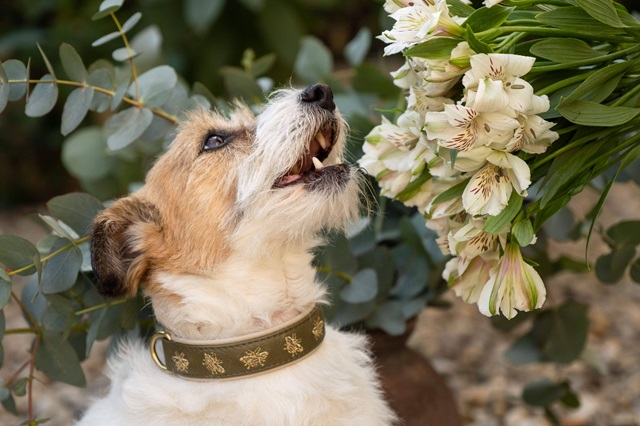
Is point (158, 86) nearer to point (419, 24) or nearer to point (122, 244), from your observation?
point (122, 244)

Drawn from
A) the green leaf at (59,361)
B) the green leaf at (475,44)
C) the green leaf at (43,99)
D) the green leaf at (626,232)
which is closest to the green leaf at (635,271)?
the green leaf at (626,232)

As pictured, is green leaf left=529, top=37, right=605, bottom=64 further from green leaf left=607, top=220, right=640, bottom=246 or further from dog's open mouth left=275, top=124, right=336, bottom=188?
green leaf left=607, top=220, right=640, bottom=246

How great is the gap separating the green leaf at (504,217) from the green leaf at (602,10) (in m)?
0.41

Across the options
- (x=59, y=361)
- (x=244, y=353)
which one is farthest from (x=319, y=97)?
(x=59, y=361)

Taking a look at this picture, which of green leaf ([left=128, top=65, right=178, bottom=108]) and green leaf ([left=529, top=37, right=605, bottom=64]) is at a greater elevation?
green leaf ([left=529, top=37, right=605, bottom=64])

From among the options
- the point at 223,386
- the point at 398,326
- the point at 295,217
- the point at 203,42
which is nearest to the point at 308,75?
the point at 398,326

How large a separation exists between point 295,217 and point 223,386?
1.46ft

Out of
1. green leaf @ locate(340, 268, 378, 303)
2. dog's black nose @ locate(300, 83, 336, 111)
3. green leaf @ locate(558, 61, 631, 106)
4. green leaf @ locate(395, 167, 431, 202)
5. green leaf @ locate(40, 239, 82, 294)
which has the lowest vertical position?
green leaf @ locate(340, 268, 378, 303)

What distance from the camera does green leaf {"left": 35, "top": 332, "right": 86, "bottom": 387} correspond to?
2316 mm

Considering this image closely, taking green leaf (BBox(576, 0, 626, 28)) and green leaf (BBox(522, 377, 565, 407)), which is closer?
green leaf (BBox(576, 0, 626, 28))

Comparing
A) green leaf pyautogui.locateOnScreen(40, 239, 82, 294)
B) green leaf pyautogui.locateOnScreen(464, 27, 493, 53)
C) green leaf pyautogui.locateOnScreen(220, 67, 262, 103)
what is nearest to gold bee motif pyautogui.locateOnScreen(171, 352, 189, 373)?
green leaf pyautogui.locateOnScreen(40, 239, 82, 294)

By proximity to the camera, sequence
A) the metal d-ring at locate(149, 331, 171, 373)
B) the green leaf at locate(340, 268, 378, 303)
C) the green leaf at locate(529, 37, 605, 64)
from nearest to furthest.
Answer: the green leaf at locate(529, 37, 605, 64) → the metal d-ring at locate(149, 331, 171, 373) → the green leaf at locate(340, 268, 378, 303)

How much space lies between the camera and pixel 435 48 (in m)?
1.68

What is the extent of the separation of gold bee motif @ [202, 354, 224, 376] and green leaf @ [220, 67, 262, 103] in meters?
1.17
